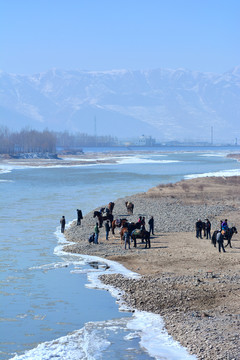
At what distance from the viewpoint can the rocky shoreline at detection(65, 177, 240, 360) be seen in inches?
672

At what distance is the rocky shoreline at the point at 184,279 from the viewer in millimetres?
17078

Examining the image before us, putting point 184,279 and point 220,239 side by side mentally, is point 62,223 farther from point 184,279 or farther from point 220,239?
point 184,279

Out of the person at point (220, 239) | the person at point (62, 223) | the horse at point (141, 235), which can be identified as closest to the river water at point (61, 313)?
the person at point (62, 223)

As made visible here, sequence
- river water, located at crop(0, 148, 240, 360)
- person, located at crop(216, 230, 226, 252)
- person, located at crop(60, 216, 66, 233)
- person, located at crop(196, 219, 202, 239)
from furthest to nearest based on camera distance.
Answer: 1. person, located at crop(60, 216, 66, 233)
2. person, located at crop(196, 219, 202, 239)
3. person, located at crop(216, 230, 226, 252)
4. river water, located at crop(0, 148, 240, 360)

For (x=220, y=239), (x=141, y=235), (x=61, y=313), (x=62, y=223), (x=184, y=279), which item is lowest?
(x=61, y=313)

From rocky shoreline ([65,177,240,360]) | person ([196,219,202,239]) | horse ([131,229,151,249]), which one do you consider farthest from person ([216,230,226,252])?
person ([196,219,202,239])

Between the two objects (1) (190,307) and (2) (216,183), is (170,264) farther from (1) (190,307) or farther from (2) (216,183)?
(2) (216,183)

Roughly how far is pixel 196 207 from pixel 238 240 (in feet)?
52.3

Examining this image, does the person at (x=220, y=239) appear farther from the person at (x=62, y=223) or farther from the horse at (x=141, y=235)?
the person at (x=62, y=223)

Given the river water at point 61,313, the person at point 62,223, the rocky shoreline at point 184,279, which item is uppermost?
the person at point 62,223

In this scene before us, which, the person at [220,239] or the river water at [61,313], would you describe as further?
the person at [220,239]

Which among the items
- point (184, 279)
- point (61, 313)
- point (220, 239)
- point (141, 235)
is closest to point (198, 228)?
point (141, 235)

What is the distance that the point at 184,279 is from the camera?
75.5 ft

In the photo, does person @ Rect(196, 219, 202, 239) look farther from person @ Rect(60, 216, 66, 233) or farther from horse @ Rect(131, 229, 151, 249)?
person @ Rect(60, 216, 66, 233)
